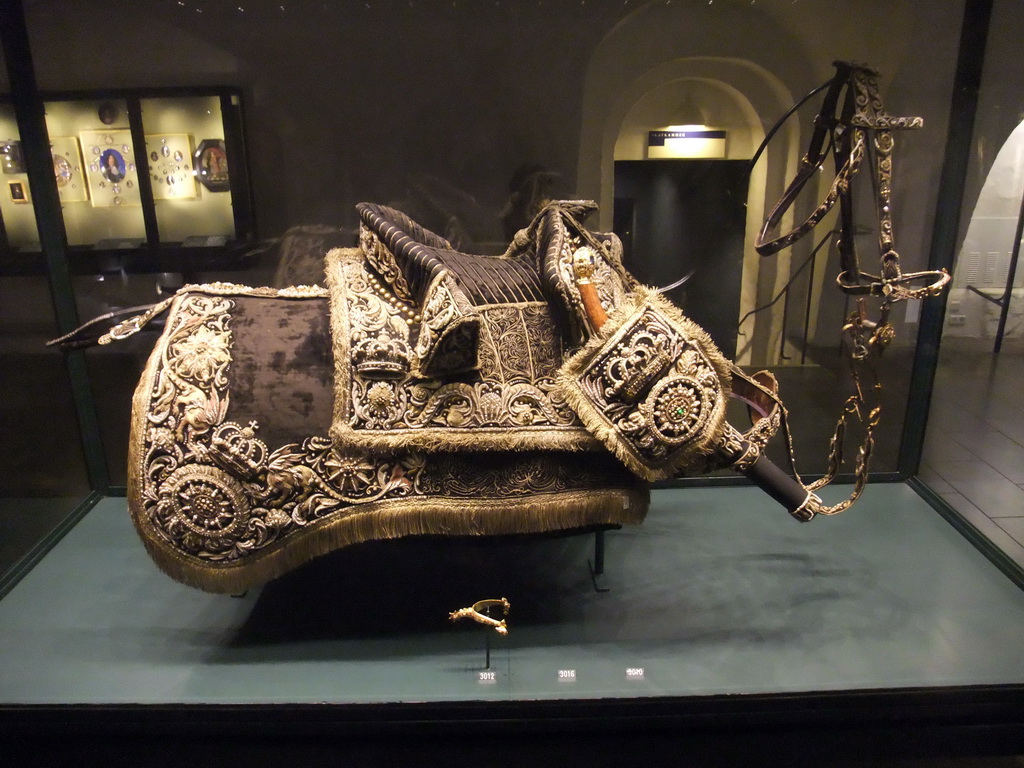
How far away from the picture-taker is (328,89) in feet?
6.32

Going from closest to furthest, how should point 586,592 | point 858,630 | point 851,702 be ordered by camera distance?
point 851,702 < point 858,630 < point 586,592

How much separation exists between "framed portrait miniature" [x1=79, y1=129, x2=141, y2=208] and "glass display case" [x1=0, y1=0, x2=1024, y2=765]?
0.03 feet

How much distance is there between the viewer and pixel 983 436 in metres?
2.29

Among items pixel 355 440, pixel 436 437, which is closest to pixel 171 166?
pixel 355 440

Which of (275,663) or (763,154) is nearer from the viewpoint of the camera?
(275,663)

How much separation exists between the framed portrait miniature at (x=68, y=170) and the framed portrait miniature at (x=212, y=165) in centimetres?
40

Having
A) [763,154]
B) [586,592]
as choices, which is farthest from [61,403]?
[763,154]

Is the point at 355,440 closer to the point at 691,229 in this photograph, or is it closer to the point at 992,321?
the point at 691,229

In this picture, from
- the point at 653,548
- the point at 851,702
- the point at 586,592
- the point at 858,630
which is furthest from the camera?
the point at 653,548

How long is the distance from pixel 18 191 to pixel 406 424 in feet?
5.00

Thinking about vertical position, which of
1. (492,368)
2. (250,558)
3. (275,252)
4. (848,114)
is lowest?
(250,558)

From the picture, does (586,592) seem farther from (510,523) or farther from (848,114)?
(848,114)

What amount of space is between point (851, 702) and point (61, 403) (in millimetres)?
2645

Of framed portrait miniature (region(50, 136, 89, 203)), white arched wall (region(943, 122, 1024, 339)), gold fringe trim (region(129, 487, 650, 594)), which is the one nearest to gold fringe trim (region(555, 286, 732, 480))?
gold fringe trim (region(129, 487, 650, 594))
